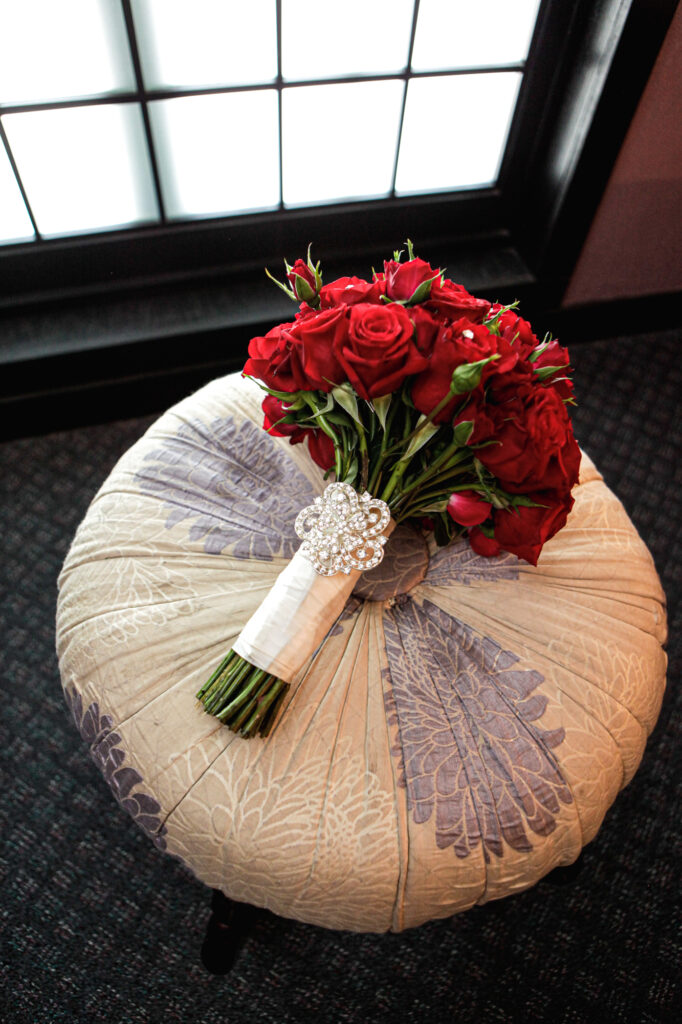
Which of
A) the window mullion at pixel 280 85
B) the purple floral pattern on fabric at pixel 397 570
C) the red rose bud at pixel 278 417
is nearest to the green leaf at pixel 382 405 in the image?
the red rose bud at pixel 278 417

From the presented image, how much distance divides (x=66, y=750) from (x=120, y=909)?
23 cm

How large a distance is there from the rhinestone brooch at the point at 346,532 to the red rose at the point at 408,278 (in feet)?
0.58

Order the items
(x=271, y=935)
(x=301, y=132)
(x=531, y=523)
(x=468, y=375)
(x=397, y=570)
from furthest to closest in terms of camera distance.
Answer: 1. (x=301, y=132)
2. (x=271, y=935)
3. (x=397, y=570)
4. (x=531, y=523)
5. (x=468, y=375)

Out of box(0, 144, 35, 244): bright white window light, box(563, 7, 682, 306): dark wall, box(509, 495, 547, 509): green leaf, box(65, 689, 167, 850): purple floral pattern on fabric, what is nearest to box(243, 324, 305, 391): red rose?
box(509, 495, 547, 509): green leaf

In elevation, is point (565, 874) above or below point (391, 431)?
below

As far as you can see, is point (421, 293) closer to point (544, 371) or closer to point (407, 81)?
point (544, 371)

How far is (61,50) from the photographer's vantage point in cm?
100

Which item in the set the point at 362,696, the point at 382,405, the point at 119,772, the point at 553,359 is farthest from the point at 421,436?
the point at 119,772

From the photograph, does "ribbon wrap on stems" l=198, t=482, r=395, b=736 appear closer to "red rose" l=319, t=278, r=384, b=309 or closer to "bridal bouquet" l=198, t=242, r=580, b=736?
"bridal bouquet" l=198, t=242, r=580, b=736

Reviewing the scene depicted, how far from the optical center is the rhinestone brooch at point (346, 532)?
2.28 ft

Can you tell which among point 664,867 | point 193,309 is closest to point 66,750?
point 193,309

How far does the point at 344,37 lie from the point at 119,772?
1014mm

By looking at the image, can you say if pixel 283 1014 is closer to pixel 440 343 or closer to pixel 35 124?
pixel 440 343

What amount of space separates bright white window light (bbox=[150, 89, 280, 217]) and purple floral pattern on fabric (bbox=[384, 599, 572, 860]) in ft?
2.70
